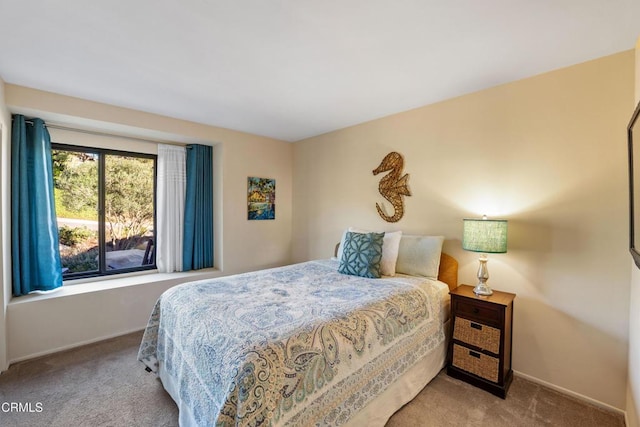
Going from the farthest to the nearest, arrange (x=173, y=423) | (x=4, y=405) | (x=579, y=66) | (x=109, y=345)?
(x=109, y=345) → (x=579, y=66) → (x=4, y=405) → (x=173, y=423)

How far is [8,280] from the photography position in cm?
242

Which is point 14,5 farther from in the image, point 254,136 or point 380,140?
point 380,140

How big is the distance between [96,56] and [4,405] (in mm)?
2503

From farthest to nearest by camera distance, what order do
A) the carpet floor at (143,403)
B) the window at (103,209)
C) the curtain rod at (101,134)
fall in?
the window at (103,209) < the curtain rod at (101,134) < the carpet floor at (143,403)

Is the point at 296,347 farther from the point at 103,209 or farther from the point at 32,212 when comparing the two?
the point at 103,209

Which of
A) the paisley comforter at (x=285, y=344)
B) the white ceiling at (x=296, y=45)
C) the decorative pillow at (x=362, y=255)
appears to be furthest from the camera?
the decorative pillow at (x=362, y=255)

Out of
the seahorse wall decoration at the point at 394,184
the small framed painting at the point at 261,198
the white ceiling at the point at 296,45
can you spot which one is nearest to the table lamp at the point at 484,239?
the seahorse wall decoration at the point at 394,184

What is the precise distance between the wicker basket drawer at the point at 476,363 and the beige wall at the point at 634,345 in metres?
0.66

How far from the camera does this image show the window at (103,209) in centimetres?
301

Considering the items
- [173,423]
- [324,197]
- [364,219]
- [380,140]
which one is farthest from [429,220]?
[173,423]

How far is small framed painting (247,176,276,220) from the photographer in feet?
13.0

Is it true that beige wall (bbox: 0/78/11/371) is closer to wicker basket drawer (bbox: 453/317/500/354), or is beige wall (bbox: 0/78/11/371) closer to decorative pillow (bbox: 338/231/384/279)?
decorative pillow (bbox: 338/231/384/279)

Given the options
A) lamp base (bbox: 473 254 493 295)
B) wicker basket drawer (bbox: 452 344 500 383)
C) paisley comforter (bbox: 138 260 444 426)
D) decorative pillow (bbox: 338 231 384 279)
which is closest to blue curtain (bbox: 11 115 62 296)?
paisley comforter (bbox: 138 260 444 426)

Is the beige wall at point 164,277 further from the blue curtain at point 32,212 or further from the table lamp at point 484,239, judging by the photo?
the table lamp at point 484,239
